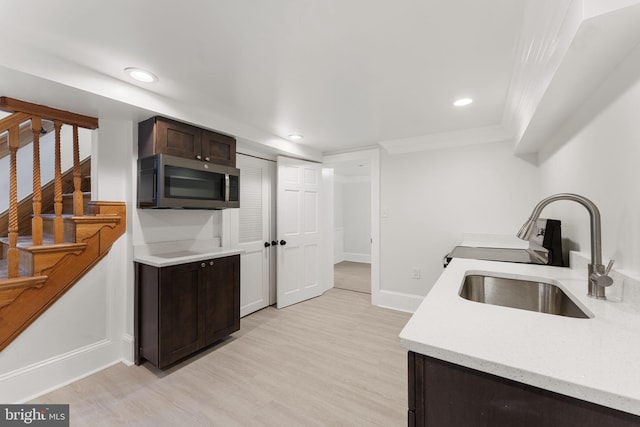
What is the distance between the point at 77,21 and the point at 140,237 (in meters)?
1.58

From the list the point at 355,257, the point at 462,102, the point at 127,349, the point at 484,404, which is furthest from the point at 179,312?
the point at 355,257

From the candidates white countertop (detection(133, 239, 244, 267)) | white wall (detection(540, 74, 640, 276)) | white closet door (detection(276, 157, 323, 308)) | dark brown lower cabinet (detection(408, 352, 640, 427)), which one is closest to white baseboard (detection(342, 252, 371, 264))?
white closet door (detection(276, 157, 323, 308))

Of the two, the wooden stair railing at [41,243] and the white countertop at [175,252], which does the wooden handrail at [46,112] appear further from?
the white countertop at [175,252]

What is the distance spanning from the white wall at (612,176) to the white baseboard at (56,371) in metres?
3.33

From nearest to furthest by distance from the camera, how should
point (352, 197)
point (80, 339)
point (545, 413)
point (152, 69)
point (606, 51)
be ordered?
point (545, 413), point (606, 51), point (152, 69), point (80, 339), point (352, 197)

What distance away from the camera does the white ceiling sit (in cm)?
126

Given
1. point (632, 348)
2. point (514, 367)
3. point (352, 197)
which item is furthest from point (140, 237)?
point (352, 197)

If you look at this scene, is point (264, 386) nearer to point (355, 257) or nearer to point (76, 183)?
point (76, 183)

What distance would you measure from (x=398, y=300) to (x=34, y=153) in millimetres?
3801

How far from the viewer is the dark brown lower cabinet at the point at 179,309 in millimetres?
2086

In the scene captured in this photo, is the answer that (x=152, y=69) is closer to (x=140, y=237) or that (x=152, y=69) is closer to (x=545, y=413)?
(x=140, y=237)

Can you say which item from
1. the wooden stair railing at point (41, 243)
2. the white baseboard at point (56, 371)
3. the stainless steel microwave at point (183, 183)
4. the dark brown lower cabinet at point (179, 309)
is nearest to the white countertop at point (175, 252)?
the dark brown lower cabinet at point (179, 309)

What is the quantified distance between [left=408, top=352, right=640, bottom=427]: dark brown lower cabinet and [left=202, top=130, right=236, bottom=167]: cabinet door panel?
2423 millimetres

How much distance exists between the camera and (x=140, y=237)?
2340mm
